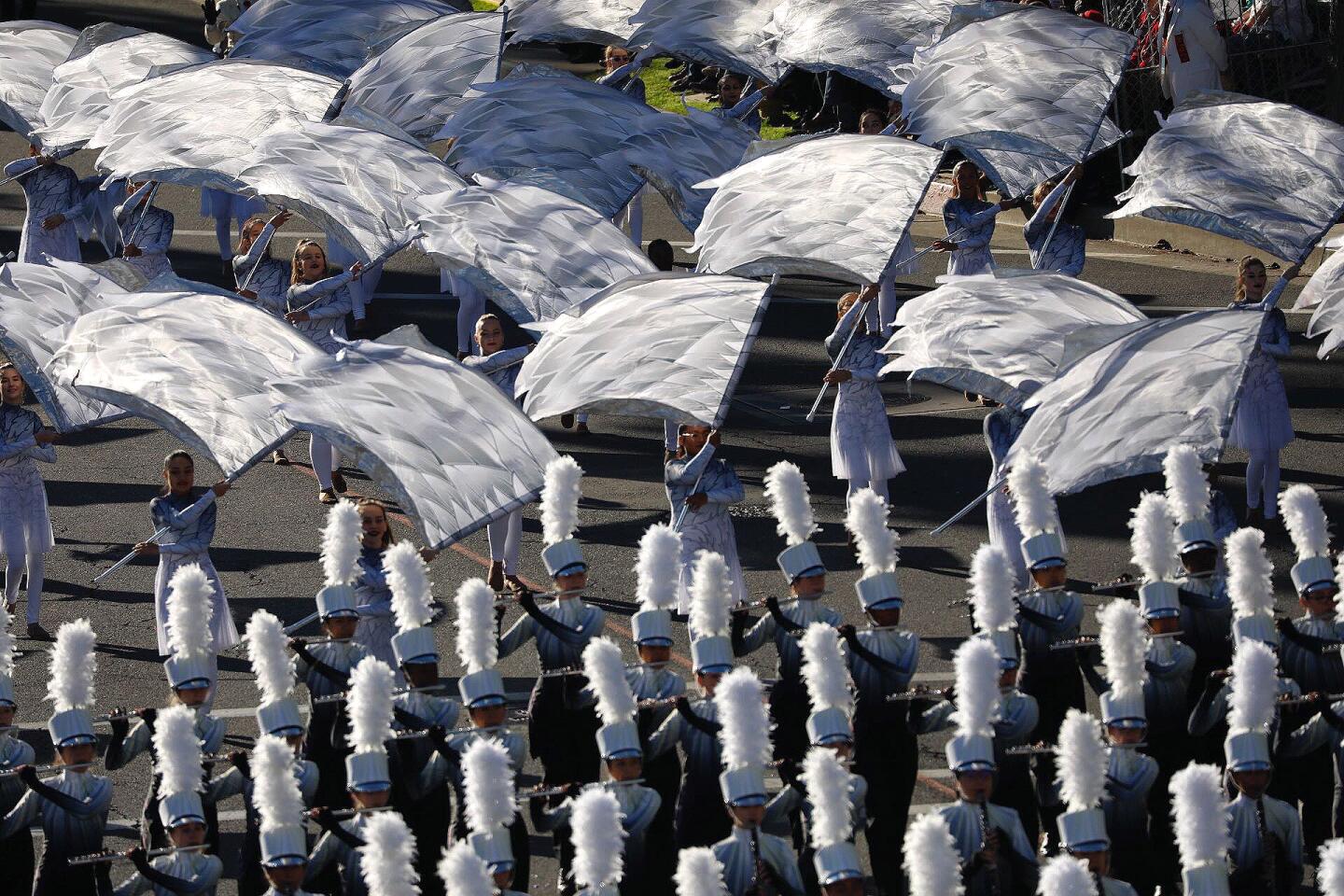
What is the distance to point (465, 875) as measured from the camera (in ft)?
23.2

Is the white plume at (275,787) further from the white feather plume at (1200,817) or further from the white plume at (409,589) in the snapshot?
the white feather plume at (1200,817)

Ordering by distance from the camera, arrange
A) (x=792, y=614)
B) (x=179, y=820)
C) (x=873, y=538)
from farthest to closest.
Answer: (x=792, y=614), (x=873, y=538), (x=179, y=820)

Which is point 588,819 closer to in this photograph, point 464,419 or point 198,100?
point 464,419

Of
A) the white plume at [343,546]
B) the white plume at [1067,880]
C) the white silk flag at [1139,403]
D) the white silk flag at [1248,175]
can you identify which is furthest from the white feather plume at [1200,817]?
the white silk flag at [1248,175]

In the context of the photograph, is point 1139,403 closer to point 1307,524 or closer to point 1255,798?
point 1307,524

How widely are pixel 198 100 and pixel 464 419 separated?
5871mm

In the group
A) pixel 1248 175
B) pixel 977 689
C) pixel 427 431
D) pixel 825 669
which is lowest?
pixel 427 431

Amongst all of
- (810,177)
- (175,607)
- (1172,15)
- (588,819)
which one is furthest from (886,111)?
(588,819)

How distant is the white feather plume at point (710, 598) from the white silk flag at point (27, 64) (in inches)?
397

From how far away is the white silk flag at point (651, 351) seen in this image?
37.7 ft

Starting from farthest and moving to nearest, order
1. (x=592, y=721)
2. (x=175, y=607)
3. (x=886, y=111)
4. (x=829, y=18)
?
Answer: (x=886, y=111), (x=829, y=18), (x=592, y=721), (x=175, y=607)

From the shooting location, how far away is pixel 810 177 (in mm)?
13781

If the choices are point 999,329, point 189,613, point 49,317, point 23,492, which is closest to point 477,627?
point 189,613

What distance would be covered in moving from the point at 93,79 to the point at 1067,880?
12.8 meters
